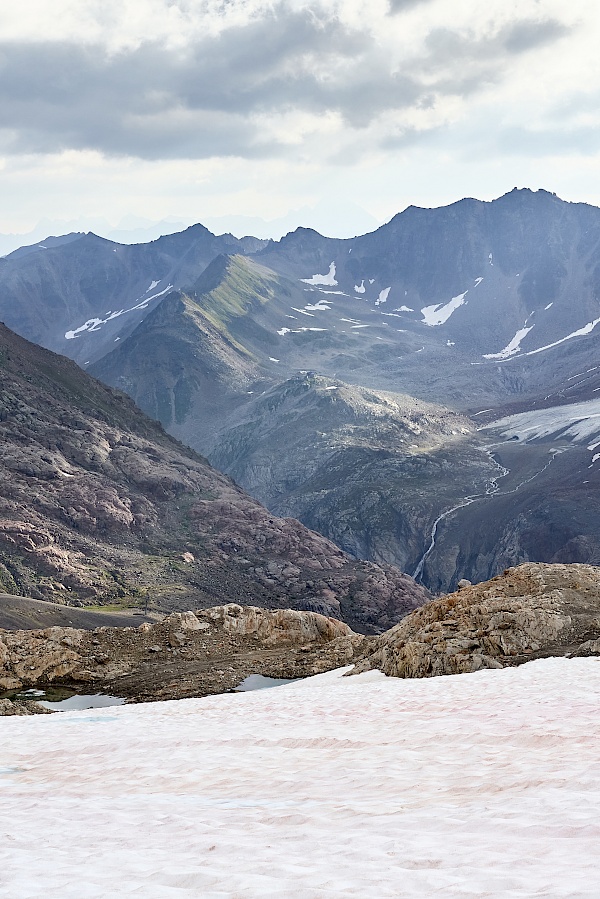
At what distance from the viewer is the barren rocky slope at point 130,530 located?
124750 mm

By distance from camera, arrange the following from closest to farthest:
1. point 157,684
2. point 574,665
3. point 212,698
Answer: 1. point 574,665
2. point 212,698
3. point 157,684

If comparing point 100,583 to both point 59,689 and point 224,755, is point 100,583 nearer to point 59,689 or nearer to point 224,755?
point 59,689

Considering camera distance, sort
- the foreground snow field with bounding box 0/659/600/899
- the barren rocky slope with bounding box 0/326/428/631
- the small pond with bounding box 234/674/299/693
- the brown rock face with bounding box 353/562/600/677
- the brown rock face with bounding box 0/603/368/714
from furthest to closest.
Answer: the barren rocky slope with bounding box 0/326/428/631 < the brown rock face with bounding box 0/603/368/714 < the small pond with bounding box 234/674/299/693 < the brown rock face with bounding box 353/562/600/677 < the foreground snow field with bounding box 0/659/600/899

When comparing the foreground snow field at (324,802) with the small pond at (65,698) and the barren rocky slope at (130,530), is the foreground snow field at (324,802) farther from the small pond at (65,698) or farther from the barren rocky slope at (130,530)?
the barren rocky slope at (130,530)

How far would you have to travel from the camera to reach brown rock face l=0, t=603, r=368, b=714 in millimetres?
47688

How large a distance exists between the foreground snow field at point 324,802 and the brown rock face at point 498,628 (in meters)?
9.05

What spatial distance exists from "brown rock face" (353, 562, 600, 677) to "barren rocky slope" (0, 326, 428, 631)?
268 ft

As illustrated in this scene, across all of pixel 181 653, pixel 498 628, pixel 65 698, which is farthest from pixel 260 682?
pixel 498 628

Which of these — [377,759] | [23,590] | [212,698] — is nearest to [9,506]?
[23,590]

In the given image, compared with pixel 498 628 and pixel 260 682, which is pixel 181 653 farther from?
pixel 498 628

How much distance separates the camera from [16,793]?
15789 mm

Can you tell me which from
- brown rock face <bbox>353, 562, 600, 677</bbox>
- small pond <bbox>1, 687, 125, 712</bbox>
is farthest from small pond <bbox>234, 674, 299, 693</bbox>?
small pond <bbox>1, 687, 125, 712</bbox>

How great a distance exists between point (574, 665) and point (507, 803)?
66.1 ft

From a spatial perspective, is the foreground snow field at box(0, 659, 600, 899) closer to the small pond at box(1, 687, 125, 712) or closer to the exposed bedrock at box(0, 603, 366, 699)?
the small pond at box(1, 687, 125, 712)
